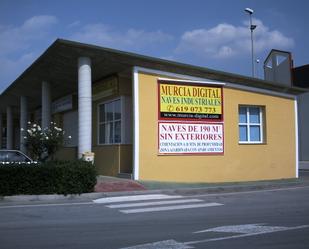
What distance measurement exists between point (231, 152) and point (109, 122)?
5869mm

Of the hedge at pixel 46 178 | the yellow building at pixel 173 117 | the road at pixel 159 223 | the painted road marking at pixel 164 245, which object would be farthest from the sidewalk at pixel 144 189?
the painted road marking at pixel 164 245

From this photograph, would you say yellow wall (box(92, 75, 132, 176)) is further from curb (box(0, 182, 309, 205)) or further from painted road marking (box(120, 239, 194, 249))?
painted road marking (box(120, 239, 194, 249))

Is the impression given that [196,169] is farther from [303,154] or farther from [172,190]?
[303,154]

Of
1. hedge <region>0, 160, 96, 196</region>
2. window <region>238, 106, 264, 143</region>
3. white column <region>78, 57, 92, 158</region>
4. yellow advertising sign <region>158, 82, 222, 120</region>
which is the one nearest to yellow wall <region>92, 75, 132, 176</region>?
white column <region>78, 57, 92, 158</region>

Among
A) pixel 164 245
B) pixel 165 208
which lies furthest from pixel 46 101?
pixel 164 245

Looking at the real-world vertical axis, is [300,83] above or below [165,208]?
above

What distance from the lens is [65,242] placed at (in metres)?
8.50

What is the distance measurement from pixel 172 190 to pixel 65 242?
9.32m

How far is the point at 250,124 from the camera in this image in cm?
2300

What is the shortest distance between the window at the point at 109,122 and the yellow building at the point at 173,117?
46mm

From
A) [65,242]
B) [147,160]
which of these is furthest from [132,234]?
[147,160]

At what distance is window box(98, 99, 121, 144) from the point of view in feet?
73.2

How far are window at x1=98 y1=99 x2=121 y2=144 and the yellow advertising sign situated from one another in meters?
2.82

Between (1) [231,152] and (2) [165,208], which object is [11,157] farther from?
(1) [231,152]
